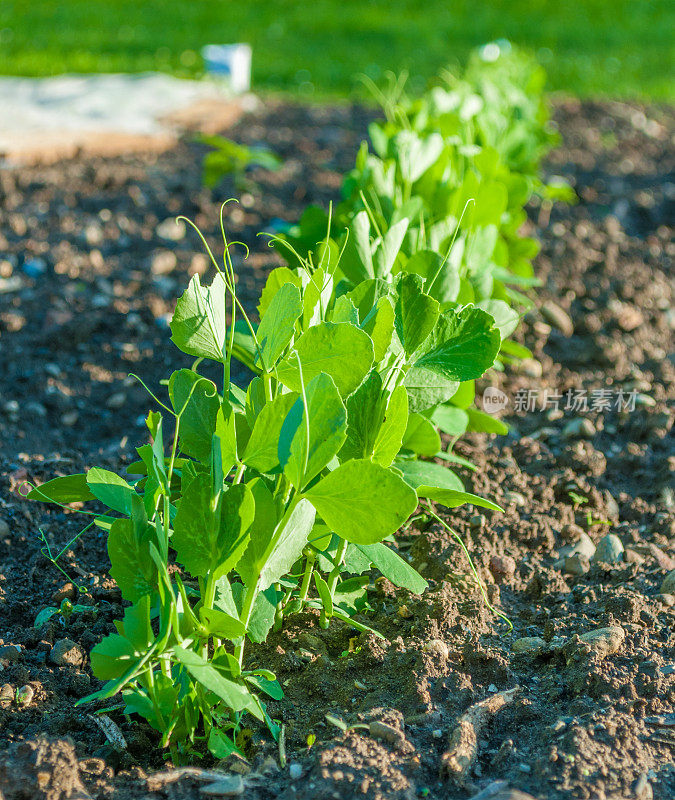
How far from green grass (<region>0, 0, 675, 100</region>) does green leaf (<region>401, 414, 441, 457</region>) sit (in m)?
5.50

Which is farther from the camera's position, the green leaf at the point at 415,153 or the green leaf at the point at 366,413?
the green leaf at the point at 415,153

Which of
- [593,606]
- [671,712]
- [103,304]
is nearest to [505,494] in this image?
[593,606]

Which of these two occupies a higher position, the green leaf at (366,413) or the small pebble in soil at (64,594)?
the green leaf at (366,413)

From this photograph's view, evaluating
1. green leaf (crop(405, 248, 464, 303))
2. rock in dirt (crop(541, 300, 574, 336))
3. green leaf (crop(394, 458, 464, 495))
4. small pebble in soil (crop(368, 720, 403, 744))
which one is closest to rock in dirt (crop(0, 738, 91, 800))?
small pebble in soil (crop(368, 720, 403, 744))

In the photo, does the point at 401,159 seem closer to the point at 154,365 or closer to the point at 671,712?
the point at 154,365

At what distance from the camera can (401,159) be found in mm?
2559

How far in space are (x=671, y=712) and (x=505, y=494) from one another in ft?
2.55

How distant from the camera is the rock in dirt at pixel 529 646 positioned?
5.90 ft

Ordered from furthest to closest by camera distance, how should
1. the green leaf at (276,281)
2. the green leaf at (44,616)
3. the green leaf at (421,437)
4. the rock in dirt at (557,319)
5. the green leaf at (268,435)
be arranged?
the rock in dirt at (557,319) → the green leaf at (421,437) → the green leaf at (44,616) → the green leaf at (276,281) → the green leaf at (268,435)

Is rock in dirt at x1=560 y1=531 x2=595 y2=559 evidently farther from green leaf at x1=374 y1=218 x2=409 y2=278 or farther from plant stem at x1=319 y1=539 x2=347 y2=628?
green leaf at x1=374 y1=218 x2=409 y2=278

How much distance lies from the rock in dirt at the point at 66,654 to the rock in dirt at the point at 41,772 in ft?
0.81

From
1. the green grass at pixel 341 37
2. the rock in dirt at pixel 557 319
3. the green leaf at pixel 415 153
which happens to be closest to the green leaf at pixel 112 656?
the green leaf at pixel 415 153

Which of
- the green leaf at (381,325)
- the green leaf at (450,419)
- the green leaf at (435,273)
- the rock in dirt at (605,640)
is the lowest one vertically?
the rock in dirt at (605,640)

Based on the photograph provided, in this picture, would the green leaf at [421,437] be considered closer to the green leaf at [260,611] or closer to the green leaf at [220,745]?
the green leaf at [260,611]
